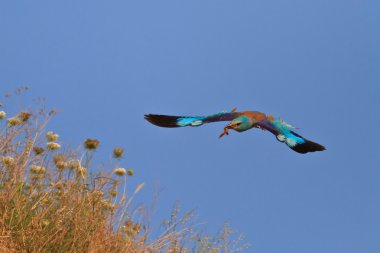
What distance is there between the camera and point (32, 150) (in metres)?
5.55

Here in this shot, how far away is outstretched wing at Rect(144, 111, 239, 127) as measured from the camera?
5332mm

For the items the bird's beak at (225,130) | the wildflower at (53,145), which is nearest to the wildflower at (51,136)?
the wildflower at (53,145)

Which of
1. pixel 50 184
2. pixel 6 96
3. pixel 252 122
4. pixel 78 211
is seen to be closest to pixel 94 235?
pixel 78 211

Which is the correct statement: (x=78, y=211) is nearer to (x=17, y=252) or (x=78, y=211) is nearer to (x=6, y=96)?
(x=17, y=252)

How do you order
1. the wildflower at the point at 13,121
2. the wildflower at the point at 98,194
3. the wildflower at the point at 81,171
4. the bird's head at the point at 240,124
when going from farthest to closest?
the wildflower at the point at 13,121, the wildflower at the point at 81,171, the wildflower at the point at 98,194, the bird's head at the point at 240,124

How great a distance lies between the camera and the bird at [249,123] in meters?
5.06

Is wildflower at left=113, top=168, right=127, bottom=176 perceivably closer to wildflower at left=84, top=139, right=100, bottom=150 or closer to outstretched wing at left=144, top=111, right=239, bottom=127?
wildflower at left=84, top=139, right=100, bottom=150

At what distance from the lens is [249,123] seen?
16.8 feet

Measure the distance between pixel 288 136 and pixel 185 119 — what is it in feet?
2.49

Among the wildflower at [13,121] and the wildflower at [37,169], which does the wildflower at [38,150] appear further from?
the wildflower at [13,121]

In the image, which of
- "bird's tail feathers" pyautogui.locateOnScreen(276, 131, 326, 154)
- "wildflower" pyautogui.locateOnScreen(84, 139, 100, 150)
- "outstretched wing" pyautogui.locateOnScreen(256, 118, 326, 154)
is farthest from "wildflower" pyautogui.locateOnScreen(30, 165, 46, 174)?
"bird's tail feathers" pyautogui.locateOnScreen(276, 131, 326, 154)

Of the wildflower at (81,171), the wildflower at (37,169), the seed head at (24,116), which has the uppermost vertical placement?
the seed head at (24,116)

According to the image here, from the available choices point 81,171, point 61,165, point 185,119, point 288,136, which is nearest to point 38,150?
point 61,165

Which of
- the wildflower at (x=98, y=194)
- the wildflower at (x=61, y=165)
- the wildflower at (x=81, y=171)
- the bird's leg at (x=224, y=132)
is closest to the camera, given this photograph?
the bird's leg at (x=224, y=132)
